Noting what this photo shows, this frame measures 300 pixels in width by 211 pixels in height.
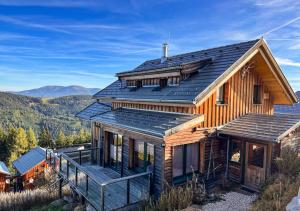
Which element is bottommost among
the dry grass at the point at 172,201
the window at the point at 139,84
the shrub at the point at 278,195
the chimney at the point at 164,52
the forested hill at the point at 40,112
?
the forested hill at the point at 40,112

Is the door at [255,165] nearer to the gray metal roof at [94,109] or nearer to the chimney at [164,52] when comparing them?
the chimney at [164,52]

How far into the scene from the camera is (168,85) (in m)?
13.0

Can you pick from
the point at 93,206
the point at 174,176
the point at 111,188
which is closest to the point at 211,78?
the point at 174,176

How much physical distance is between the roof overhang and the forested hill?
349 feet

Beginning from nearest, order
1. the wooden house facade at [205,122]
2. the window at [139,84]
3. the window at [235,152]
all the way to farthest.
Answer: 1. the wooden house facade at [205,122]
2. the window at [235,152]
3. the window at [139,84]

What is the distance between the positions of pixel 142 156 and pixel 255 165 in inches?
206

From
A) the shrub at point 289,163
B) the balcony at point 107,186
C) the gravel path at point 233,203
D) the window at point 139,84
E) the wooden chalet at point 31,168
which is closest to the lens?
the gravel path at point 233,203

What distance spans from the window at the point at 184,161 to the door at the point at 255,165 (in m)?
2.36

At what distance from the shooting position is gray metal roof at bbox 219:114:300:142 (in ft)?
31.3

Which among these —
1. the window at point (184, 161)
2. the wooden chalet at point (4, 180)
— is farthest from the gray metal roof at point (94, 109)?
the wooden chalet at point (4, 180)

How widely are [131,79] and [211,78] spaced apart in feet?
20.7

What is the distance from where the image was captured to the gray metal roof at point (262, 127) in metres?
9.54

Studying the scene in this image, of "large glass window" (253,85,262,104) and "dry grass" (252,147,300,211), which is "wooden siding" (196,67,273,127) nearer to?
"large glass window" (253,85,262,104)

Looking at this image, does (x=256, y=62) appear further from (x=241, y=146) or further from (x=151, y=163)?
(x=151, y=163)
